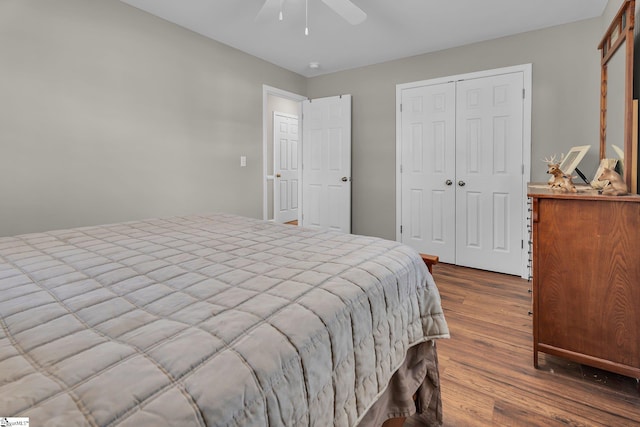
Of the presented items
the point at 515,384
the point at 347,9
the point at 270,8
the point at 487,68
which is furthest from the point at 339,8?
the point at 515,384

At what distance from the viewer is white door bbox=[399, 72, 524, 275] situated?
11.1 ft

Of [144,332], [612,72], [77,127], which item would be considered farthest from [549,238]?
[77,127]

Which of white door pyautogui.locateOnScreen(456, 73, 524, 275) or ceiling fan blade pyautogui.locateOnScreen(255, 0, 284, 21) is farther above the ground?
ceiling fan blade pyautogui.locateOnScreen(255, 0, 284, 21)

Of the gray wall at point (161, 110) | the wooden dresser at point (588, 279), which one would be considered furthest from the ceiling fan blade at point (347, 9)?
the wooden dresser at point (588, 279)

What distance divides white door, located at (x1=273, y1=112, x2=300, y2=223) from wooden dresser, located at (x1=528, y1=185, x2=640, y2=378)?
4828mm

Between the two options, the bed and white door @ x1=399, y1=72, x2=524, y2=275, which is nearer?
the bed

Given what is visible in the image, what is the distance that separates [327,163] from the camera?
467 cm

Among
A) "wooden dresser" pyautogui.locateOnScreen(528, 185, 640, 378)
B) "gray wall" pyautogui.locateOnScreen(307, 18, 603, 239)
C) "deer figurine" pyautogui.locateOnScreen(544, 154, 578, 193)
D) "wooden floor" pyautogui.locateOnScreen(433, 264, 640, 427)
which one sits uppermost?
"gray wall" pyautogui.locateOnScreen(307, 18, 603, 239)

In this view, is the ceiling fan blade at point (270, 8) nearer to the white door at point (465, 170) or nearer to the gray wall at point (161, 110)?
the gray wall at point (161, 110)

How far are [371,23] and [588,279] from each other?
2.71m

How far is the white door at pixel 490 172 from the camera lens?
337 cm

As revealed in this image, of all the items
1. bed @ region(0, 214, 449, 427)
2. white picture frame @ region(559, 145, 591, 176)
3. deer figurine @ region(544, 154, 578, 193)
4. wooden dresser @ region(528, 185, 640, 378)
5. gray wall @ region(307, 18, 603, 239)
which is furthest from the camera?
gray wall @ region(307, 18, 603, 239)

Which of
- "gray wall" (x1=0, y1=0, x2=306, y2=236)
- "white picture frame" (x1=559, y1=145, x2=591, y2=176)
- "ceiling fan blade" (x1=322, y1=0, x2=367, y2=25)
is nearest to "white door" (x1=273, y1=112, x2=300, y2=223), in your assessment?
"gray wall" (x1=0, y1=0, x2=306, y2=236)

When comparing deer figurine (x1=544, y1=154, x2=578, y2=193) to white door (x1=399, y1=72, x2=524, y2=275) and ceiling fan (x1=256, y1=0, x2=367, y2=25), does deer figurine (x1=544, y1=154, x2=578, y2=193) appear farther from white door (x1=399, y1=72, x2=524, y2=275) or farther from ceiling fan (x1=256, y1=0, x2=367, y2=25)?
ceiling fan (x1=256, y1=0, x2=367, y2=25)
